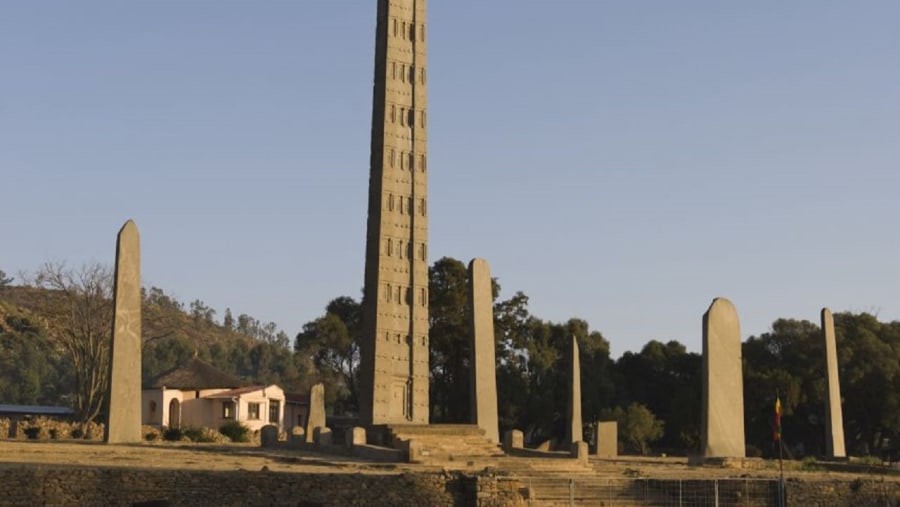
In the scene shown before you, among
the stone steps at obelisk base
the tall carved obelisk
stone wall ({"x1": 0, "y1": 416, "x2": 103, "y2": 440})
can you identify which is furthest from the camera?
stone wall ({"x1": 0, "y1": 416, "x2": 103, "y2": 440})

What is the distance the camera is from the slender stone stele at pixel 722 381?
29.9 meters

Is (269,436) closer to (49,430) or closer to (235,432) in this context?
(235,432)

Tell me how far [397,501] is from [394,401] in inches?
576

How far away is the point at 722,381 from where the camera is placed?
30.0 m

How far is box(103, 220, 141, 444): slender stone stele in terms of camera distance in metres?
30.9

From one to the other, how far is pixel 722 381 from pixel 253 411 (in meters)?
39.6

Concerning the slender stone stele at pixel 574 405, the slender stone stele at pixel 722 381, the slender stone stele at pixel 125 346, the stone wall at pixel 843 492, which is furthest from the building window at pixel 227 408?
the stone wall at pixel 843 492

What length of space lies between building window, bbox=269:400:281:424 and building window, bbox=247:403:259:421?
149cm

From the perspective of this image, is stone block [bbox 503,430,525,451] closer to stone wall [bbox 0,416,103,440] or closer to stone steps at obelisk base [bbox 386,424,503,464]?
stone steps at obelisk base [bbox 386,424,503,464]

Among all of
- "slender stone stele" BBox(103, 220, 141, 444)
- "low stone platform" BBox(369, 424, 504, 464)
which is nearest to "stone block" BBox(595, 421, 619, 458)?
"low stone platform" BBox(369, 424, 504, 464)

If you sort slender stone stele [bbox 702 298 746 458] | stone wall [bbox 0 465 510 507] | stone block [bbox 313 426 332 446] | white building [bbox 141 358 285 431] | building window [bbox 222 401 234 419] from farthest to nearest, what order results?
building window [bbox 222 401 234 419] → white building [bbox 141 358 285 431] → stone block [bbox 313 426 332 446] → slender stone stele [bbox 702 298 746 458] → stone wall [bbox 0 465 510 507]

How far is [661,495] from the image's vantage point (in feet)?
73.3

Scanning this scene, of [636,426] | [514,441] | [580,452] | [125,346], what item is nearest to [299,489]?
[580,452]

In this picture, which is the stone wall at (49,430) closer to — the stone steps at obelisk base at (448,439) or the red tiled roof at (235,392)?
the stone steps at obelisk base at (448,439)
